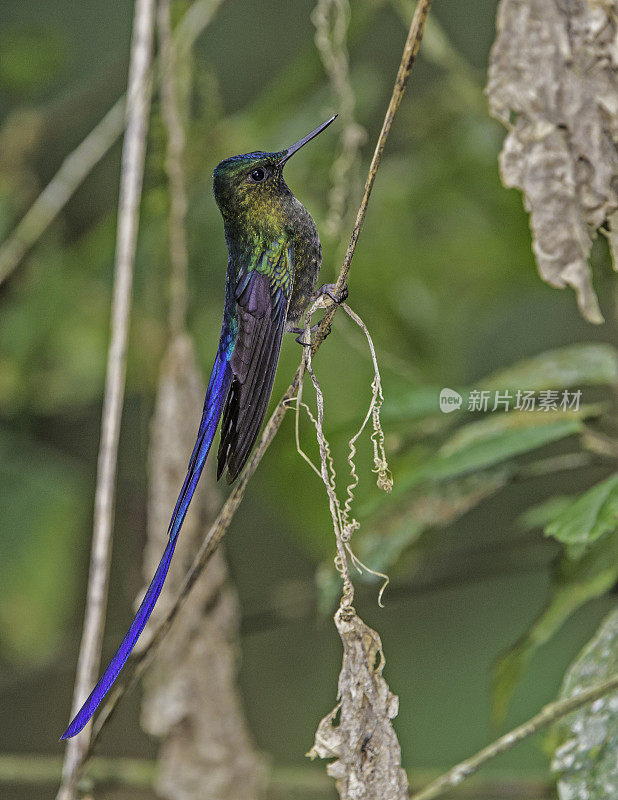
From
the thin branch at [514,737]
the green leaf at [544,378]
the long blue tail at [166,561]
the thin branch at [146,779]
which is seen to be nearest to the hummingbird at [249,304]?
the long blue tail at [166,561]

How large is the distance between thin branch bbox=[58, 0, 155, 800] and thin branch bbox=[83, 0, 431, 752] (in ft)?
0.14

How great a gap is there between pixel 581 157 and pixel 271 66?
4.39 ft

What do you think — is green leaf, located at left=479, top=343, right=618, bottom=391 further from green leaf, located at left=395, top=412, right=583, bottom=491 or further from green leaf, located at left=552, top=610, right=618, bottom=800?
→ green leaf, located at left=552, top=610, right=618, bottom=800

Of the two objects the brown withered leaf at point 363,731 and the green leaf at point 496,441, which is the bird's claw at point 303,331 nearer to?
the brown withered leaf at point 363,731

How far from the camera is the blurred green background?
1.29 meters

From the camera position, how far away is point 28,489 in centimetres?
156

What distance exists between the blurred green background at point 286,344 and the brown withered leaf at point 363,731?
530 mm

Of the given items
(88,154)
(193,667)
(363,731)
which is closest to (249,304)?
(363,731)

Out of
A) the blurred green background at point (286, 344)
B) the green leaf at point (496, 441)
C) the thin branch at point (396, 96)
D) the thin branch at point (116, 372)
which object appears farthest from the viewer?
the blurred green background at point (286, 344)

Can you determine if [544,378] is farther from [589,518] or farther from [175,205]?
[175,205]

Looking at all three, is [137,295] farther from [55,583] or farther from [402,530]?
[402,530]

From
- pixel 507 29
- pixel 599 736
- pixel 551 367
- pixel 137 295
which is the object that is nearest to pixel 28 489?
pixel 137 295

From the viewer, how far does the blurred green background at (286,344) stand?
4.24 ft

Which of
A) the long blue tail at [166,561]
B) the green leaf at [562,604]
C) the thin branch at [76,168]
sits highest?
the thin branch at [76,168]
